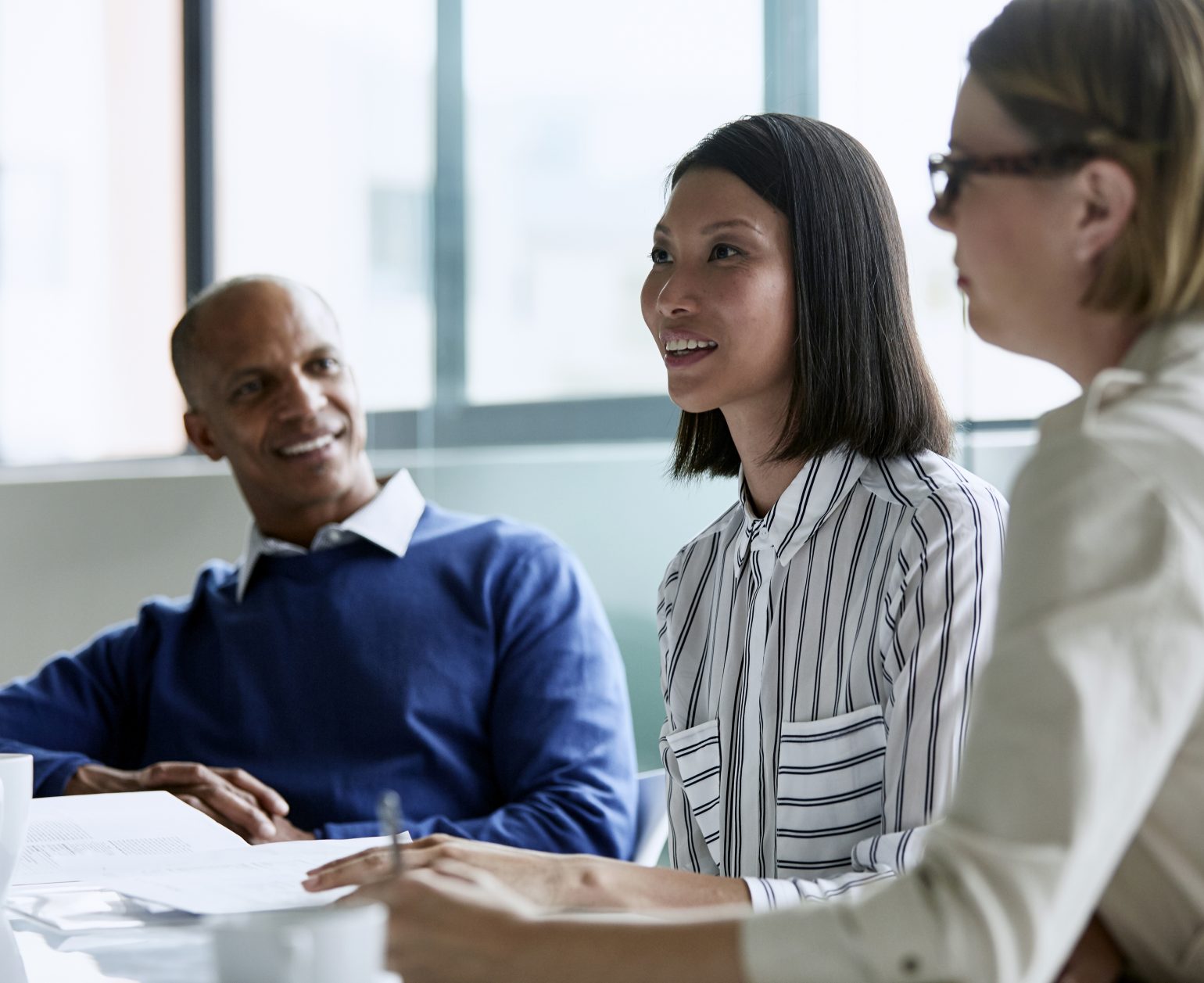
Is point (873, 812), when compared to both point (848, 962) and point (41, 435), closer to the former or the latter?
point (848, 962)

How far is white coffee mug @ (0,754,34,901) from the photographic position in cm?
116

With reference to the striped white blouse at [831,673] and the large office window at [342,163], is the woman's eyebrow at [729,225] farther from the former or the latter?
the large office window at [342,163]

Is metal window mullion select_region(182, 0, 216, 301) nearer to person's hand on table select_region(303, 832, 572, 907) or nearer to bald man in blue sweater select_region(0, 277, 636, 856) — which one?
bald man in blue sweater select_region(0, 277, 636, 856)

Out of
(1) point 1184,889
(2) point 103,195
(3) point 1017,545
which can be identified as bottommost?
(1) point 1184,889

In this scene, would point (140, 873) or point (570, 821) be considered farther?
point (570, 821)

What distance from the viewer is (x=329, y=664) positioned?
2.24m

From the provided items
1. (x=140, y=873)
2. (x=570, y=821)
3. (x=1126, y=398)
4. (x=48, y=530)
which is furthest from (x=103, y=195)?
(x=1126, y=398)

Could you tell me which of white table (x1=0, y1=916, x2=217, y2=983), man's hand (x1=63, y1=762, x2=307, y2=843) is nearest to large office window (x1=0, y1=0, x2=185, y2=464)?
man's hand (x1=63, y1=762, x2=307, y2=843)

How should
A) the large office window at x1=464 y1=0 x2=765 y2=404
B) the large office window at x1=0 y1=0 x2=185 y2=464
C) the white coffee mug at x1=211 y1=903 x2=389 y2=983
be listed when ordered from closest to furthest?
the white coffee mug at x1=211 y1=903 x2=389 y2=983 < the large office window at x1=464 y1=0 x2=765 y2=404 < the large office window at x1=0 y1=0 x2=185 y2=464

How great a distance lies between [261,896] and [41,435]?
2960 millimetres

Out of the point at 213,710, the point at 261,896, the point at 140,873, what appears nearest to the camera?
the point at 261,896

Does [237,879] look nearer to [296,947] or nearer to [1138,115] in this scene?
[296,947]

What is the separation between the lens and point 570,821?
1963mm

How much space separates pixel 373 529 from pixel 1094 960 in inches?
64.5
